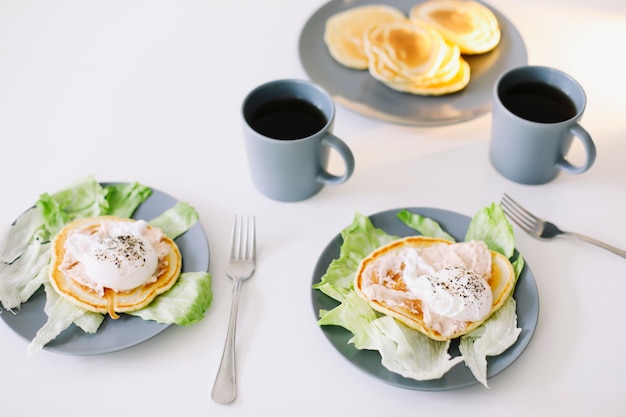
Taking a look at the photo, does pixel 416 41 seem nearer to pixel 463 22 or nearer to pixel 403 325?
pixel 463 22

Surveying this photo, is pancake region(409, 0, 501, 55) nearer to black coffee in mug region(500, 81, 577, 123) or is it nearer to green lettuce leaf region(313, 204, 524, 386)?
black coffee in mug region(500, 81, 577, 123)

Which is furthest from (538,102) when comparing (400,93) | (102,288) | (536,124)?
(102,288)

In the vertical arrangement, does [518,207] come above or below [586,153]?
below

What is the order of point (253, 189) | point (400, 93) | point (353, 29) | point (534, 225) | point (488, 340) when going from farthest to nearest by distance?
point (353, 29) < point (400, 93) < point (253, 189) < point (534, 225) < point (488, 340)

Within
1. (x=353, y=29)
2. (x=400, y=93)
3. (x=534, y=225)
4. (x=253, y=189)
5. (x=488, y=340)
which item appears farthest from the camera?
(x=353, y=29)

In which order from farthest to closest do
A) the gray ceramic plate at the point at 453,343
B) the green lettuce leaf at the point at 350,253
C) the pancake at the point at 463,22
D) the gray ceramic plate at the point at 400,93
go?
the pancake at the point at 463,22, the gray ceramic plate at the point at 400,93, the green lettuce leaf at the point at 350,253, the gray ceramic plate at the point at 453,343

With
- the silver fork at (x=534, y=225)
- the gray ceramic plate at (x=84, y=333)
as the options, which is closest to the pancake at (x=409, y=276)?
the silver fork at (x=534, y=225)

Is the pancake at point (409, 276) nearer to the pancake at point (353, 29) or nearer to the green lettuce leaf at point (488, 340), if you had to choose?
the green lettuce leaf at point (488, 340)
